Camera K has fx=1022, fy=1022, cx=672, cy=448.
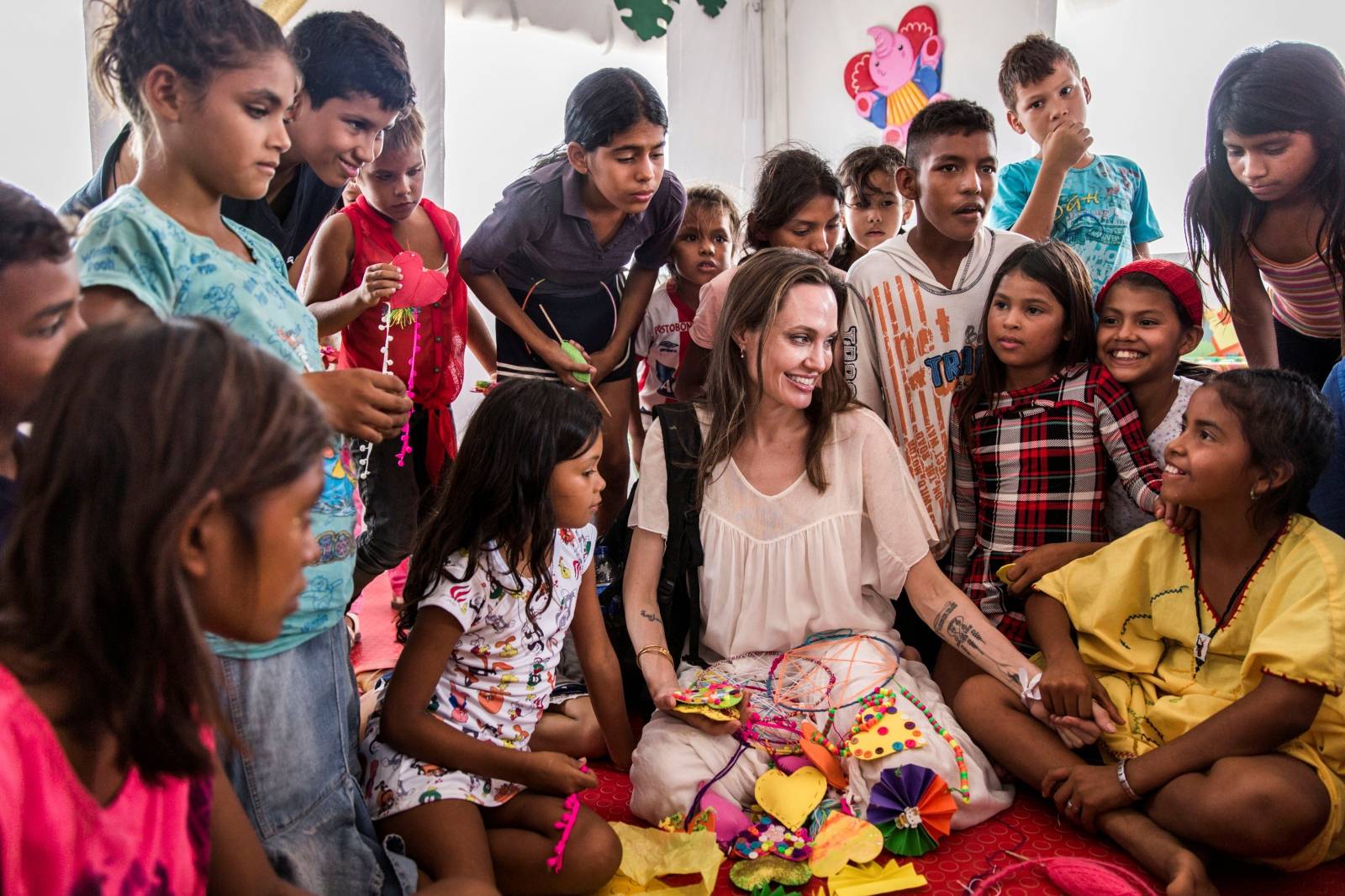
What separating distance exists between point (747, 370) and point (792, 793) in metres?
0.92

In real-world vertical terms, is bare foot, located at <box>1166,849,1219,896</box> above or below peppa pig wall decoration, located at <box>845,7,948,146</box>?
below

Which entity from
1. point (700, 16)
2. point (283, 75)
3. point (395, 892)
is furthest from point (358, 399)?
point (700, 16)

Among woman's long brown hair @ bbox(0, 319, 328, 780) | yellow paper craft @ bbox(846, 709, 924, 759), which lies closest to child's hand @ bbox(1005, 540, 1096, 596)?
yellow paper craft @ bbox(846, 709, 924, 759)

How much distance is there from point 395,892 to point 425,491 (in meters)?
1.41

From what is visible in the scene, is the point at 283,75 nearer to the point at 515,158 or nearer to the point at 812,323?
the point at 812,323

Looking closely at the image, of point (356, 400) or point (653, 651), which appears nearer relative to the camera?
point (356, 400)

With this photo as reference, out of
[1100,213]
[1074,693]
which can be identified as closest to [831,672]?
[1074,693]

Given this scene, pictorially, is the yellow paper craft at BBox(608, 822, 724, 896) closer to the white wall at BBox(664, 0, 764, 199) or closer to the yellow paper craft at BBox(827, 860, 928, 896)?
the yellow paper craft at BBox(827, 860, 928, 896)

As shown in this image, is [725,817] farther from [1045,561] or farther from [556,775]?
[1045,561]

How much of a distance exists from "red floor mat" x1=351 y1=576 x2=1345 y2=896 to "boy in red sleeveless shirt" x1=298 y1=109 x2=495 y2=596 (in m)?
1.00

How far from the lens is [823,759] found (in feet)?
6.70

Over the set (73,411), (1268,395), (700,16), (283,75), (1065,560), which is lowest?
(1065,560)

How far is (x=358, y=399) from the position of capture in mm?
1389

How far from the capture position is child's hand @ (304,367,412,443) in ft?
4.55
